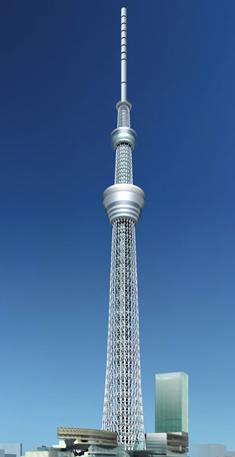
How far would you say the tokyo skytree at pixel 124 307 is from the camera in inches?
5832

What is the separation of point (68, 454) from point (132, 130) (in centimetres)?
8981

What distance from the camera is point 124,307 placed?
156375mm

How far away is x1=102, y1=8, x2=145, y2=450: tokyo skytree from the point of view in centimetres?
14812

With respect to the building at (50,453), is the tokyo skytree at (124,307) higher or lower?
higher

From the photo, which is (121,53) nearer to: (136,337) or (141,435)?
(136,337)

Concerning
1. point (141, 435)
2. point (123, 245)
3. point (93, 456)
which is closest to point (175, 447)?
point (141, 435)

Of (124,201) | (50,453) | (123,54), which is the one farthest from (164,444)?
(123,54)

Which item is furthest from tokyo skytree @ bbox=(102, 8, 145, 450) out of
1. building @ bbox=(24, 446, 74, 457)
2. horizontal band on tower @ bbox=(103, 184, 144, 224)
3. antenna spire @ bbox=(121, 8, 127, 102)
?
building @ bbox=(24, 446, 74, 457)

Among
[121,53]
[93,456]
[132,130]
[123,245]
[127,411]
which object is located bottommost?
[93,456]

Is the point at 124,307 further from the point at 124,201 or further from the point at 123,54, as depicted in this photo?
the point at 123,54

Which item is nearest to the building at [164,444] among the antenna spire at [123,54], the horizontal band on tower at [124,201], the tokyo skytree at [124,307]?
the tokyo skytree at [124,307]

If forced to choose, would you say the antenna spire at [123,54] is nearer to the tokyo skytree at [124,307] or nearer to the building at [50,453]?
the tokyo skytree at [124,307]

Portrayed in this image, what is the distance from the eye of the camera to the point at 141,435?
147000 millimetres

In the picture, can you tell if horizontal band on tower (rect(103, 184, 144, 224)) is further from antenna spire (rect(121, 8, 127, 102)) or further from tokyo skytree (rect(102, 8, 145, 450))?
antenna spire (rect(121, 8, 127, 102))
